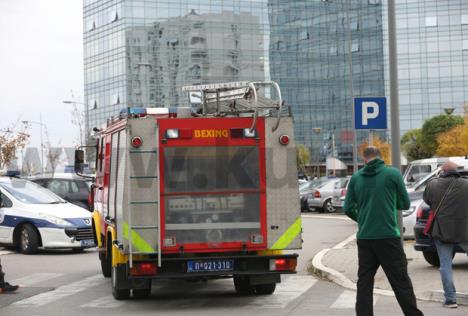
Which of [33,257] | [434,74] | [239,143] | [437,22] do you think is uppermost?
[437,22]

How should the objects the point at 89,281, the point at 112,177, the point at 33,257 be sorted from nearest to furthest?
the point at 112,177, the point at 89,281, the point at 33,257

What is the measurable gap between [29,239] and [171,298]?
7.63 m

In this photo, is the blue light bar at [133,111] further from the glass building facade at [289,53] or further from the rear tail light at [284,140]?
the glass building facade at [289,53]

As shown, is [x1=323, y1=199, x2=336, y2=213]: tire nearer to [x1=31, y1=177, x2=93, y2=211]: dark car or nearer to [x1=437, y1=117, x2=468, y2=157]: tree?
A: [x1=31, y1=177, x2=93, y2=211]: dark car

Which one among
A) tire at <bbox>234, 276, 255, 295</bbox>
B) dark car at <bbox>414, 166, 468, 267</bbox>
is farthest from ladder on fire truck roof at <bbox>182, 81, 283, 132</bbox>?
dark car at <bbox>414, 166, 468, 267</bbox>

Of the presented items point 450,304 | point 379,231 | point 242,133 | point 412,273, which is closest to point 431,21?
point 412,273

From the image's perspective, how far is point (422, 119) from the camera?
113m

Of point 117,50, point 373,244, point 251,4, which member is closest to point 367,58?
point 251,4

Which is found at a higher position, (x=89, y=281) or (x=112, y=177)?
(x=112, y=177)

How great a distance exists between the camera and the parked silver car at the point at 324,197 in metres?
37.0

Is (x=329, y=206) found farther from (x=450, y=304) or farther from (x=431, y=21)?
(x=431, y=21)

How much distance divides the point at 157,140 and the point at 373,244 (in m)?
3.25

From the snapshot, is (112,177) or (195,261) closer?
(195,261)

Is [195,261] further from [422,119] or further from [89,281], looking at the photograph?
[422,119]
